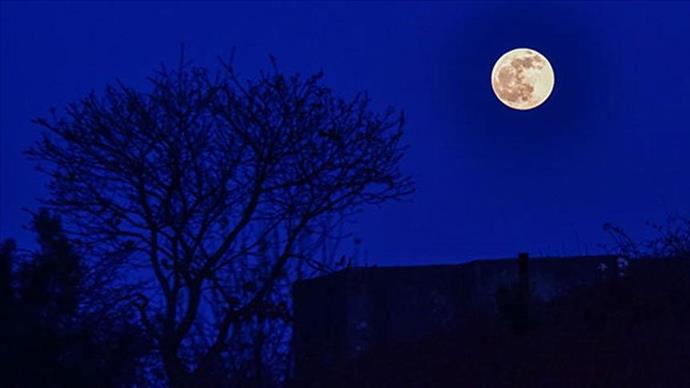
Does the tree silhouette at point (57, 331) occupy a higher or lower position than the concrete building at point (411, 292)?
lower

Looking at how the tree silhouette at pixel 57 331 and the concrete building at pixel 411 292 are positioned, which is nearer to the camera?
the tree silhouette at pixel 57 331

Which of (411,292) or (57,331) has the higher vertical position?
(411,292)

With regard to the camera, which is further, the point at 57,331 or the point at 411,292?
the point at 411,292

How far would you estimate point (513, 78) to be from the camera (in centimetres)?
2386

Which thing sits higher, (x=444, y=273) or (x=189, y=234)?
(x=444, y=273)

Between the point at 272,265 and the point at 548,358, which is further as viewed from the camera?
the point at 272,265

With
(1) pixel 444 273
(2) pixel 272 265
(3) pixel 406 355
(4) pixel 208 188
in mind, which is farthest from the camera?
(1) pixel 444 273

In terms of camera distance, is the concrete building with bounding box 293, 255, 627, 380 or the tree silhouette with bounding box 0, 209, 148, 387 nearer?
the tree silhouette with bounding box 0, 209, 148, 387

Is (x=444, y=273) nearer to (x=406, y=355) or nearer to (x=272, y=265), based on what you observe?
(x=272, y=265)

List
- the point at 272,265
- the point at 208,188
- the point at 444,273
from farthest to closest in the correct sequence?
1. the point at 444,273
2. the point at 208,188
3. the point at 272,265

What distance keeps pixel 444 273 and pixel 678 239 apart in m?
8.97

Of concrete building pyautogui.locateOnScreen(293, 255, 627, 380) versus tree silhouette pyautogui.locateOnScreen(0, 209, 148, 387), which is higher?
concrete building pyautogui.locateOnScreen(293, 255, 627, 380)

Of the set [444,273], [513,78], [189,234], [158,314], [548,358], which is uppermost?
[513,78]

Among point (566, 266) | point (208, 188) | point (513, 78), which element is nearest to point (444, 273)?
point (566, 266)
